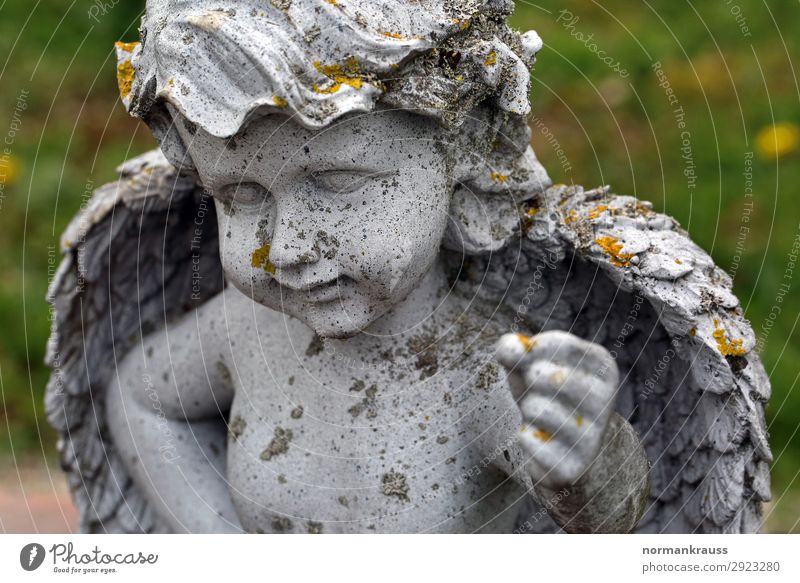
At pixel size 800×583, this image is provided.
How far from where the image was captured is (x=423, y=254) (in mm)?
1812

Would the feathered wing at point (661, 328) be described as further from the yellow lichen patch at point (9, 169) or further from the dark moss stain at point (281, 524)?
the yellow lichen patch at point (9, 169)

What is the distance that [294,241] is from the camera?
173 centimetres

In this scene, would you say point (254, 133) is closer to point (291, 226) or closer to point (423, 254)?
point (291, 226)

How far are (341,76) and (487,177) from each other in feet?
1.36

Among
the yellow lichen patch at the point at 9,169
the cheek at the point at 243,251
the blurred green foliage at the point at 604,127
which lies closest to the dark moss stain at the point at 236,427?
the cheek at the point at 243,251

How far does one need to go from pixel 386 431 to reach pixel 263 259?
43cm

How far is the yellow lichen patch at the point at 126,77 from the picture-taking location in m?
1.81

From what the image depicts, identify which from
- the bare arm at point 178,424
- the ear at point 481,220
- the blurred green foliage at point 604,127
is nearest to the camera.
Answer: the ear at point 481,220

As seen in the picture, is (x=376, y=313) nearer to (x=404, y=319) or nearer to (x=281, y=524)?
(x=404, y=319)

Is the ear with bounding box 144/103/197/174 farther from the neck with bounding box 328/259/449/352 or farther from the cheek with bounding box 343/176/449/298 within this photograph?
the neck with bounding box 328/259/449/352

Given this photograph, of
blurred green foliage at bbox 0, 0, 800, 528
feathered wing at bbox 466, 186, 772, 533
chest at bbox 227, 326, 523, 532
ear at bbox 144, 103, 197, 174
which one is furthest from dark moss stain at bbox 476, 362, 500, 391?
blurred green foliage at bbox 0, 0, 800, 528

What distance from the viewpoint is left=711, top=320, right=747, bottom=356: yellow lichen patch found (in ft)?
6.17

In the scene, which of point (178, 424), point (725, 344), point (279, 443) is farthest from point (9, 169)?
Answer: point (725, 344)

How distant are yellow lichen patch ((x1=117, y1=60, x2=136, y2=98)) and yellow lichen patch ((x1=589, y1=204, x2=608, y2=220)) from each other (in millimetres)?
805
